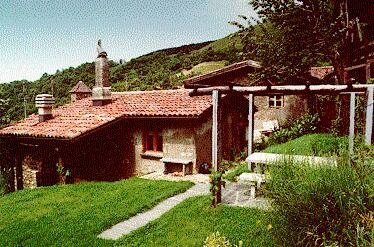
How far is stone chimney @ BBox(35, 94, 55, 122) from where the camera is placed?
15023 mm

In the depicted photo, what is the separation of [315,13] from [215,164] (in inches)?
437

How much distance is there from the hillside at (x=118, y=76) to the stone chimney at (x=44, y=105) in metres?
19.4

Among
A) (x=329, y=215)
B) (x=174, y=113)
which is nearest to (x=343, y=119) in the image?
(x=174, y=113)

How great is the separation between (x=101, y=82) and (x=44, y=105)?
2.83m

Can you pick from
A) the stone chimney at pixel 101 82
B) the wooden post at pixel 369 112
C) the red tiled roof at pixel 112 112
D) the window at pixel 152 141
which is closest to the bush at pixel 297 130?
the red tiled roof at pixel 112 112

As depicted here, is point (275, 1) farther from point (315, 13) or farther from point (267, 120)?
point (267, 120)

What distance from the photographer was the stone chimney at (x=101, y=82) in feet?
53.1

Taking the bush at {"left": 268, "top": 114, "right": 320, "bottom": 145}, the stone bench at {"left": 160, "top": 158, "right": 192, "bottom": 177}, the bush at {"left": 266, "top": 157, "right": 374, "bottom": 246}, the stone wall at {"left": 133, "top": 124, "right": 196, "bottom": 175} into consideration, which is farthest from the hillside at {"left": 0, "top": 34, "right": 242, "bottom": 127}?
the bush at {"left": 266, "top": 157, "right": 374, "bottom": 246}

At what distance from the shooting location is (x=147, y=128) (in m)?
13.8

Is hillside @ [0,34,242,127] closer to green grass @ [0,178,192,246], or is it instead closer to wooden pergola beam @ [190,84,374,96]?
green grass @ [0,178,192,246]

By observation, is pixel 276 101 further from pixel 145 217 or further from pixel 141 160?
pixel 145 217

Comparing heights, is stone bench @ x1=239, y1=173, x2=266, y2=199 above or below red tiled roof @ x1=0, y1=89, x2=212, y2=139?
below

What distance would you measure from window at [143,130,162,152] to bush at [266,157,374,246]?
9.46 meters

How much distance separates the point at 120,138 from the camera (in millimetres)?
14258
